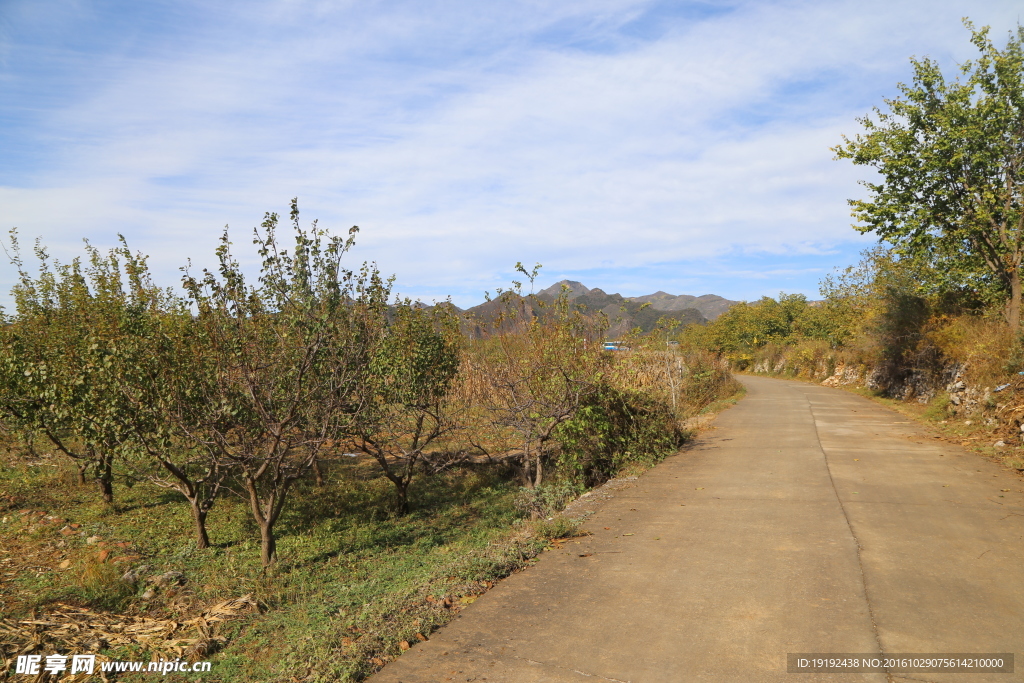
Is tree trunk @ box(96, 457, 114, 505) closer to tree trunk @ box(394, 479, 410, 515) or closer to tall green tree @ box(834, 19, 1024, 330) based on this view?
tree trunk @ box(394, 479, 410, 515)

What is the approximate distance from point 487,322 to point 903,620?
7.12m

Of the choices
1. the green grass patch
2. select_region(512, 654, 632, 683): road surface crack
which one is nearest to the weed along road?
select_region(512, 654, 632, 683): road surface crack

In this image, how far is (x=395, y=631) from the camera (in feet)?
13.7

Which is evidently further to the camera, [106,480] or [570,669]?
[106,480]

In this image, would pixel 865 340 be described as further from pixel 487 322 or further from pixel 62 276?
pixel 62 276

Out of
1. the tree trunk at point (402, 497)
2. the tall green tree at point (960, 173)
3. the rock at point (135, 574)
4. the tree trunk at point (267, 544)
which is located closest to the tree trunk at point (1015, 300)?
the tall green tree at point (960, 173)

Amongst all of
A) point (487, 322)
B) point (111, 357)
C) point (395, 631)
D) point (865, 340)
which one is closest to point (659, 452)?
point (487, 322)

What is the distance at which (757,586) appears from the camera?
15.5 feet

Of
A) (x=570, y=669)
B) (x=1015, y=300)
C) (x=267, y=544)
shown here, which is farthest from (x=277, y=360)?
(x=1015, y=300)

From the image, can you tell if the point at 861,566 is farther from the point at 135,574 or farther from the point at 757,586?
the point at 135,574

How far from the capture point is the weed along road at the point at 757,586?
3691 millimetres

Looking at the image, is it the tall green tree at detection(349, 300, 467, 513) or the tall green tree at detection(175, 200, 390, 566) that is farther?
the tall green tree at detection(349, 300, 467, 513)

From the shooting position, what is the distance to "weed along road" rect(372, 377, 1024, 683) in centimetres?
369

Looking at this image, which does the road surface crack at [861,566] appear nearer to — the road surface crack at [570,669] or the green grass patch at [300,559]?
the road surface crack at [570,669]
